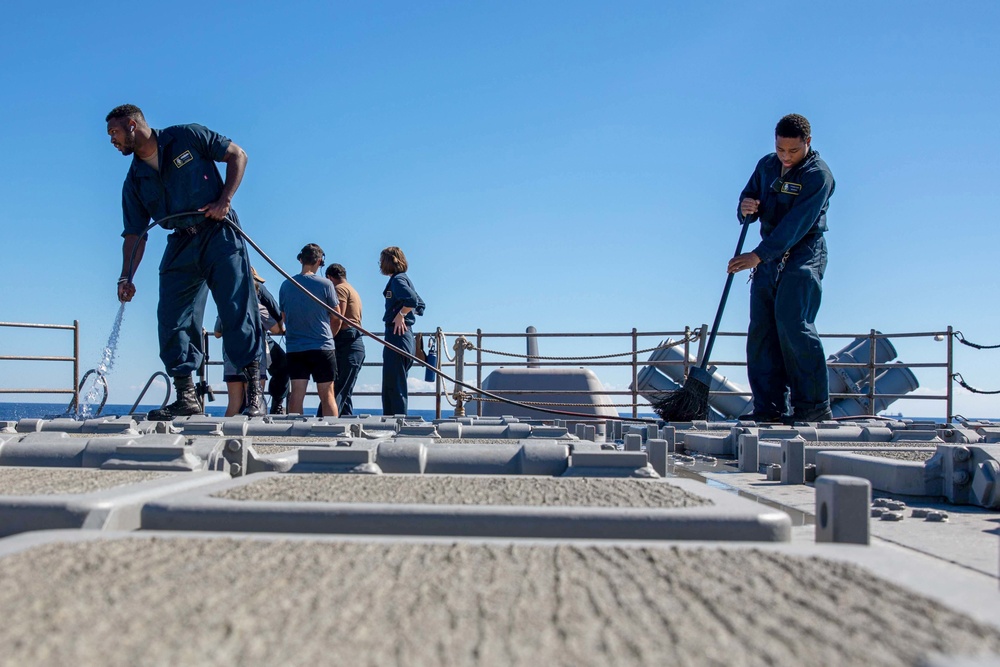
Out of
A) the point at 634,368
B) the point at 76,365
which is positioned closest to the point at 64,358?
the point at 76,365

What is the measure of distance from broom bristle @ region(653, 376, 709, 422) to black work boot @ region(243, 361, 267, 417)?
2.63 m

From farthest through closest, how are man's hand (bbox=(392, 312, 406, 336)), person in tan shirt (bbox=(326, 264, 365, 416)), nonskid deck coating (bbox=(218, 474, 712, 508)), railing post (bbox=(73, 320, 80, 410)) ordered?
railing post (bbox=(73, 320, 80, 410)) → person in tan shirt (bbox=(326, 264, 365, 416)) → man's hand (bbox=(392, 312, 406, 336)) → nonskid deck coating (bbox=(218, 474, 712, 508))

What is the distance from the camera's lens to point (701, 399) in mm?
5426

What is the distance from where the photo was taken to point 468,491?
1708mm

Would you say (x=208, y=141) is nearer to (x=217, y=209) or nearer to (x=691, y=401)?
(x=217, y=209)

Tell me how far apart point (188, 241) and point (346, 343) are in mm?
2256

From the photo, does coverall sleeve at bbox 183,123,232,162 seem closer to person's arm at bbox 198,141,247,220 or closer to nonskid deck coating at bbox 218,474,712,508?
person's arm at bbox 198,141,247,220

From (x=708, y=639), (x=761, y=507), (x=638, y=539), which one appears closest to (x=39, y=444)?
(x=638, y=539)

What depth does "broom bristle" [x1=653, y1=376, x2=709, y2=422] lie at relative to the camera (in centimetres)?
542

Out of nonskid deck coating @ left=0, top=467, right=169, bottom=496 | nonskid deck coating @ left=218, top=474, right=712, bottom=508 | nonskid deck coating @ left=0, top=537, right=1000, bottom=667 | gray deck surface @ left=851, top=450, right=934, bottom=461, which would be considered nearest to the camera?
nonskid deck coating @ left=0, top=537, right=1000, bottom=667

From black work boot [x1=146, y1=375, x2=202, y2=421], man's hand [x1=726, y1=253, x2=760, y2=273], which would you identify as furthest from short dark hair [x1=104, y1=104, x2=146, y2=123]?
man's hand [x1=726, y1=253, x2=760, y2=273]

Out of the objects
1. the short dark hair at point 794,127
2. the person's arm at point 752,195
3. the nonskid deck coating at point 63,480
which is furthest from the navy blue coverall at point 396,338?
the nonskid deck coating at point 63,480

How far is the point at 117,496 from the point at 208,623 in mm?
702

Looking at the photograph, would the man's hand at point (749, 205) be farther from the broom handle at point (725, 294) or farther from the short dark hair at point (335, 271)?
the short dark hair at point (335, 271)
